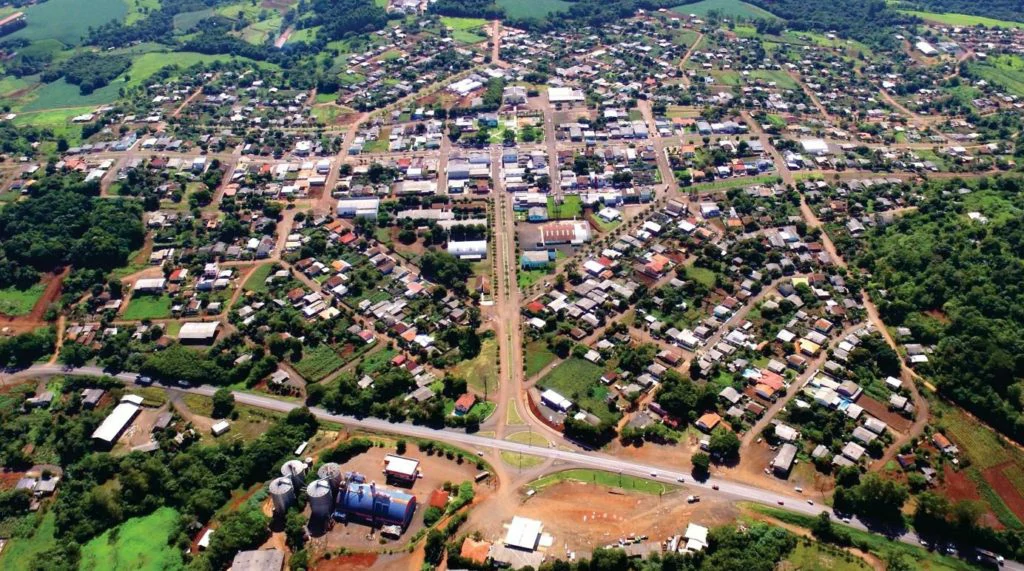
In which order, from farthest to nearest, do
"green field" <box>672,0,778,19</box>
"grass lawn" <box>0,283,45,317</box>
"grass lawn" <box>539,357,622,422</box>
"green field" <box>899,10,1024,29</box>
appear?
"green field" <box>672,0,778,19</box> → "green field" <box>899,10,1024,29</box> → "grass lawn" <box>0,283,45,317</box> → "grass lawn" <box>539,357,622,422</box>

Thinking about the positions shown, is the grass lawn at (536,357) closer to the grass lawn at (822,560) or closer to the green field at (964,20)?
the grass lawn at (822,560)

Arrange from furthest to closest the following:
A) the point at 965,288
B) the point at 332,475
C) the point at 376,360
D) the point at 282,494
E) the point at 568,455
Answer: the point at 965,288 < the point at 376,360 < the point at 568,455 < the point at 332,475 < the point at 282,494

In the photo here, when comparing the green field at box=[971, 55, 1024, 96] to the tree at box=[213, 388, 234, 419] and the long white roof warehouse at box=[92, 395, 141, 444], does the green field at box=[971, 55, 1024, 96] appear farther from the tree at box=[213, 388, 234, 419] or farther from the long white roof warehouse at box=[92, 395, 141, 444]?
the long white roof warehouse at box=[92, 395, 141, 444]

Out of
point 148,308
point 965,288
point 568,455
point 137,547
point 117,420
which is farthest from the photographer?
point 148,308

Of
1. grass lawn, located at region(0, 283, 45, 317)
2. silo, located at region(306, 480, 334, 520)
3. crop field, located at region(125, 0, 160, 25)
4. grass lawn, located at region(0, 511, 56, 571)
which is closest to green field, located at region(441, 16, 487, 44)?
crop field, located at region(125, 0, 160, 25)

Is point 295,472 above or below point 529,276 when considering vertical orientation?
above

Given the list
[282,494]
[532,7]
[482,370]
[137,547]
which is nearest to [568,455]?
[482,370]

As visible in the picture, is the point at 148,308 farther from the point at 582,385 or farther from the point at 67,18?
the point at 67,18

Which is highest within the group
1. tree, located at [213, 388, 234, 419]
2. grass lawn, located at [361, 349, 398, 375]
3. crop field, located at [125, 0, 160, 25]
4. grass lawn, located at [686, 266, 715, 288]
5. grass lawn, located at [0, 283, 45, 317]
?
crop field, located at [125, 0, 160, 25]
